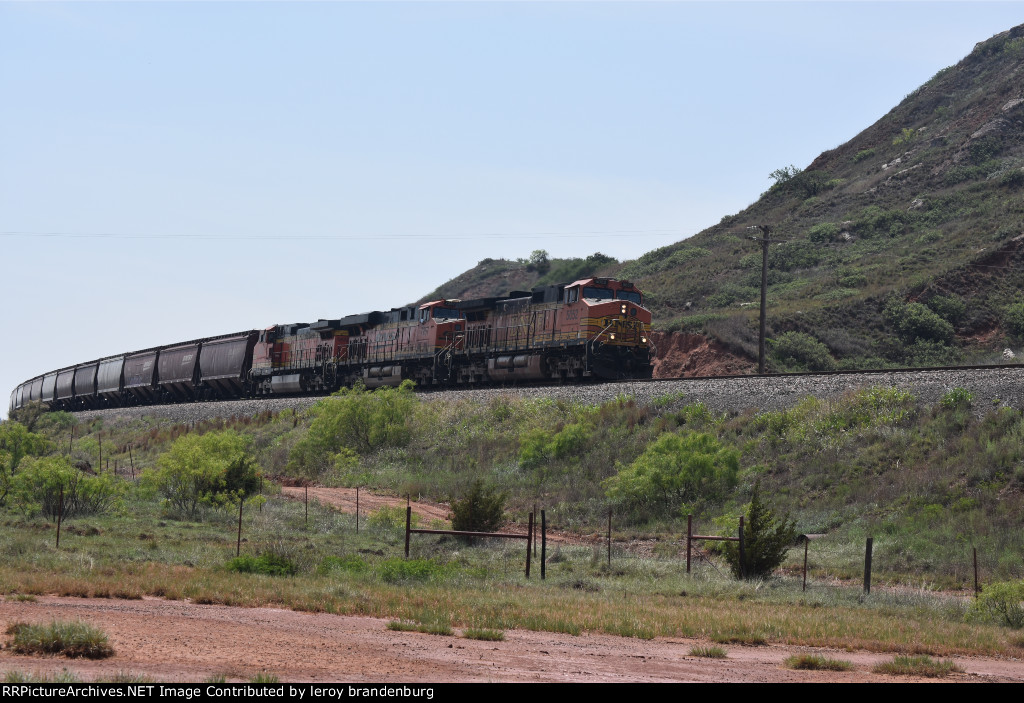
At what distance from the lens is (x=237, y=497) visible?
1152 inches

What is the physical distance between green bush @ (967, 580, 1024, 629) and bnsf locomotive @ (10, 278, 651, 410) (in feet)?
71.6

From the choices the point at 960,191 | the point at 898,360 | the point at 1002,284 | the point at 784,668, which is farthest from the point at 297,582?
the point at 960,191

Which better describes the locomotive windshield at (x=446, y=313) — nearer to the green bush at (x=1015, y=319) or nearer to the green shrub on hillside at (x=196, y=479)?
the green shrub on hillside at (x=196, y=479)

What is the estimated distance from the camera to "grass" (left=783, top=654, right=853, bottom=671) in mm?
11203

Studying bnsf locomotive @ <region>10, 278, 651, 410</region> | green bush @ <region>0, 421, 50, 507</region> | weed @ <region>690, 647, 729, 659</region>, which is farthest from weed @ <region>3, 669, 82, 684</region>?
green bush @ <region>0, 421, 50, 507</region>

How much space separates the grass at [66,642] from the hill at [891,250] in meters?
46.1

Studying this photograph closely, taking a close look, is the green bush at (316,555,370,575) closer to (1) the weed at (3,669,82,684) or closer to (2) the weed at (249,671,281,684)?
(2) the weed at (249,671,281,684)

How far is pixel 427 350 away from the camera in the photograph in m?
45.6

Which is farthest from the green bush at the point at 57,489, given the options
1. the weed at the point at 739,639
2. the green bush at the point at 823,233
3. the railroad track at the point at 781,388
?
the green bush at the point at 823,233

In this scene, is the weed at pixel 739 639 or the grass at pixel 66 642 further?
the weed at pixel 739 639

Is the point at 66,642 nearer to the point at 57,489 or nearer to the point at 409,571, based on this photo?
the point at 409,571

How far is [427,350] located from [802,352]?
21.1 meters

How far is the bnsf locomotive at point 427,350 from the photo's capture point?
3816 centimetres

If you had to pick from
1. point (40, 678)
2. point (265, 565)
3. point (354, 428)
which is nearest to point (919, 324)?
point (354, 428)
